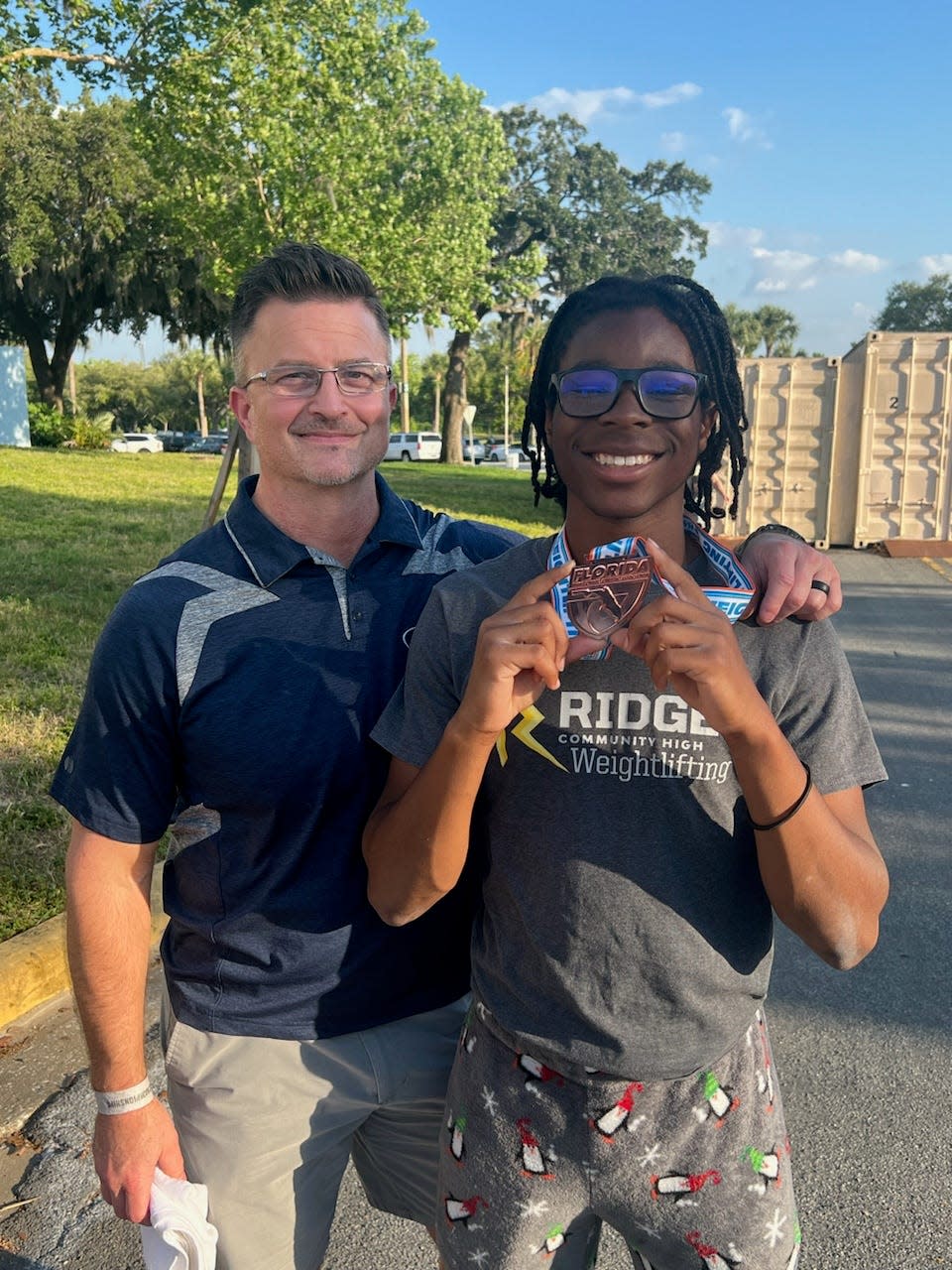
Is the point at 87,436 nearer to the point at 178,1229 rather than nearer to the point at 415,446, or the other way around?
the point at 415,446

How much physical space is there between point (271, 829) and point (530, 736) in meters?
0.57

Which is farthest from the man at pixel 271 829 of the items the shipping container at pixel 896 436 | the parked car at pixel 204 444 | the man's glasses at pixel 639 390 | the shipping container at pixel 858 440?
the parked car at pixel 204 444

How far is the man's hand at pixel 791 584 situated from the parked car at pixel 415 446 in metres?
52.2

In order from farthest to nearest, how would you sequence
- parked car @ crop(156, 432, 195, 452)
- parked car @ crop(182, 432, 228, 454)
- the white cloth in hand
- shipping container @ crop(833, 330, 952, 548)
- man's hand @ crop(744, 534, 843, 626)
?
parked car @ crop(156, 432, 195, 452), parked car @ crop(182, 432, 228, 454), shipping container @ crop(833, 330, 952, 548), the white cloth in hand, man's hand @ crop(744, 534, 843, 626)

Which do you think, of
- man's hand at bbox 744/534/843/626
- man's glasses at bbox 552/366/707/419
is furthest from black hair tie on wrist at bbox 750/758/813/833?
man's glasses at bbox 552/366/707/419

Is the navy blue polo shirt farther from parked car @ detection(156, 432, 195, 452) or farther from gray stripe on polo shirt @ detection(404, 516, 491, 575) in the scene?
parked car @ detection(156, 432, 195, 452)

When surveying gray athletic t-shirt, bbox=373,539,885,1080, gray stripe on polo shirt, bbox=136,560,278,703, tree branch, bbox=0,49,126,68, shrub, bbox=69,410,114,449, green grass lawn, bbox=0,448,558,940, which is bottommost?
green grass lawn, bbox=0,448,558,940

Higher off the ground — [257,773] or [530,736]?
[530,736]

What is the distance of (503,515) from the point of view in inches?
742

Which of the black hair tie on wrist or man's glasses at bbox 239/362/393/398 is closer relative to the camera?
the black hair tie on wrist

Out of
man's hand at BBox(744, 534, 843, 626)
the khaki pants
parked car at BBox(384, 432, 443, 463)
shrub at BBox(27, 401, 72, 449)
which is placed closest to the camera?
man's hand at BBox(744, 534, 843, 626)

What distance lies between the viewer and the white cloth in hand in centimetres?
183

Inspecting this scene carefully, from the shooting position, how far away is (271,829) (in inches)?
76.5

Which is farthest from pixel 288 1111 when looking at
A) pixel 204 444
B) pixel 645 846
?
pixel 204 444
